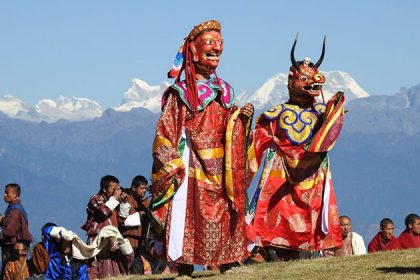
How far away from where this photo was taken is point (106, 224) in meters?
18.9

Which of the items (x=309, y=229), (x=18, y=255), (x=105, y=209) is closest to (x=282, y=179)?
(x=309, y=229)

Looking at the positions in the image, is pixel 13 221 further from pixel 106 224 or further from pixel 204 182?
pixel 204 182

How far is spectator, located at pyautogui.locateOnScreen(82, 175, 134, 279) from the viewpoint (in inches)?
735

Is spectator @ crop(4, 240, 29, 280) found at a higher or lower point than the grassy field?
higher

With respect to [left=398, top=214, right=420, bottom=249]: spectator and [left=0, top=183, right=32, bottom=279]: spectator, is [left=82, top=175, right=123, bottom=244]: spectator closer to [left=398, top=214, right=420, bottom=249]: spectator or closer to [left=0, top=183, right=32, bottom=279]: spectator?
[left=0, top=183, right=32, bottom=279]: spectator

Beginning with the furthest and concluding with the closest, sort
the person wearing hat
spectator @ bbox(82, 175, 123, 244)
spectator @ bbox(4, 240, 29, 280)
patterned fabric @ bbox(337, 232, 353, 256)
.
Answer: patterned fabric @ bbox(337, 232, 353, 256) < spectator @ bbox(4, 240, 29, 280) < spectator @ bbox(82, 175, 123, 244) < the person wearing hat

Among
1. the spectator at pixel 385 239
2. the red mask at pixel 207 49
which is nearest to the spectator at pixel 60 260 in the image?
the red mask at pixel 207 49

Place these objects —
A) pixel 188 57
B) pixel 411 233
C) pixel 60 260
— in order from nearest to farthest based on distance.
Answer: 1. pixel 188 57
2. pixel 60 260
3. pixel 411 233

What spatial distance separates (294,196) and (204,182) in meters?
2.66

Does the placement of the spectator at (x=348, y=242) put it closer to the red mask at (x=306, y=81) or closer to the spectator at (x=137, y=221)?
the red mask at (x=306, y=81)

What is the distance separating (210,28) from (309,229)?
137 inches

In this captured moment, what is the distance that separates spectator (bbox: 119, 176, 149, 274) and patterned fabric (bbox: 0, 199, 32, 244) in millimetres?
1376

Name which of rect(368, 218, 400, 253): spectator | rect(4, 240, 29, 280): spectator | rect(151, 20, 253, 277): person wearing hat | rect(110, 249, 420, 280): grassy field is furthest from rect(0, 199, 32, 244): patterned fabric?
rect(368, 218, 400, 253): spectator

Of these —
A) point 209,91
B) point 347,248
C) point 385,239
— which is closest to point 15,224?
point 209,91
